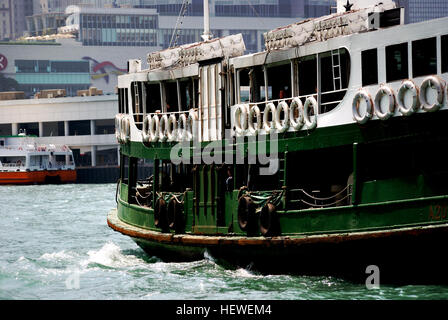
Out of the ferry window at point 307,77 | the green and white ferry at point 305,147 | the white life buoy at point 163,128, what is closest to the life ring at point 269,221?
the green and white ferry at point 305,147

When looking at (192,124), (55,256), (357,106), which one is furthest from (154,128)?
(357,106)

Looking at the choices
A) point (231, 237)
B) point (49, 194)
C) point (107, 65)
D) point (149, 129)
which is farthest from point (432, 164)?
point (107, 65)

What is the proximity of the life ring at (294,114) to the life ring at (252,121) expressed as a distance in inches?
40.3

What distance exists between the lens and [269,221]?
66.0ft

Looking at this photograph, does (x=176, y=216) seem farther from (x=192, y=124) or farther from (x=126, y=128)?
(x=126, y=128)

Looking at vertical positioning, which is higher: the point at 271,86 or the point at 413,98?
the point at 271,86

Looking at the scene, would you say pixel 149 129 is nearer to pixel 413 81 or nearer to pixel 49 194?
pixel 413 81

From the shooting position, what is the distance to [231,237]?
69.1 feet

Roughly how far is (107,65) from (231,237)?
12393 cm

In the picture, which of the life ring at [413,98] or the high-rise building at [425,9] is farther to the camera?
the high-rise building at [425,9]

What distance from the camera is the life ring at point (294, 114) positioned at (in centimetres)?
1980

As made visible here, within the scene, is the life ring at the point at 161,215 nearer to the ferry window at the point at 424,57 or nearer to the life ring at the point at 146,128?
the life ring at the point at 146,128

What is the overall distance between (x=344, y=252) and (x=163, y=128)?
278 inches

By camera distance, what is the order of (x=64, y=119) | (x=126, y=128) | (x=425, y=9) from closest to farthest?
(x=126, y=128) → (x=64, y=119) → (x=425, y=9)
